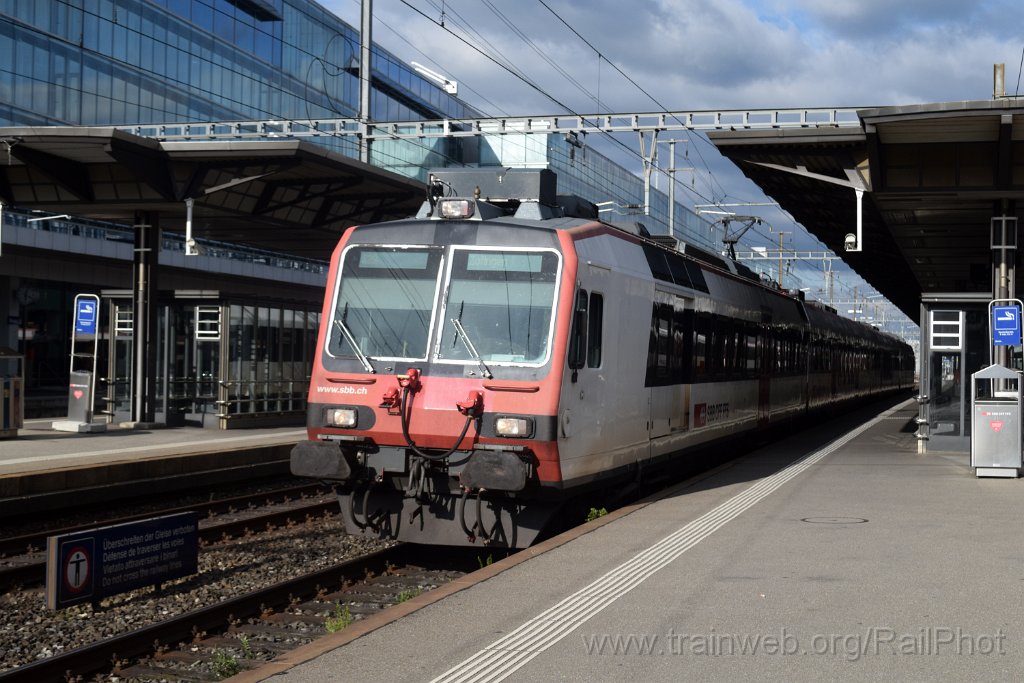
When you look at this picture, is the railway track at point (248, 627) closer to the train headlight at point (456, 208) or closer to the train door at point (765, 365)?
the train headlight at point (456, 208)

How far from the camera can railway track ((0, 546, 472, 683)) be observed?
7.51 m

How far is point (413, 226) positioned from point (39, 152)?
14.2 metres

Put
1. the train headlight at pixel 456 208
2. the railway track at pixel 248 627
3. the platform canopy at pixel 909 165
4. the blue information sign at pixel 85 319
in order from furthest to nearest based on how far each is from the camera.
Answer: the blue information sign at pixel 85 319 < the platform canopy at pixel 909 165 < the train headlight at pixel 456 208 < the railway track at pixel 248 627

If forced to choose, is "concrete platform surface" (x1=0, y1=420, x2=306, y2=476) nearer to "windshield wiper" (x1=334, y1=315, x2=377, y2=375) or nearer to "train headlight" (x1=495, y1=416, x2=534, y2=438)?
"windshield wiper" (x1=334, y1=315, x2=377, y2=375)

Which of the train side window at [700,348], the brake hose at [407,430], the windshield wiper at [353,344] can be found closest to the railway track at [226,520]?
the windshield wiper at [353,344]

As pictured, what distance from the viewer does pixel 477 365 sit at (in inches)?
415

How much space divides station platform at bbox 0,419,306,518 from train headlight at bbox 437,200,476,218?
6735mm

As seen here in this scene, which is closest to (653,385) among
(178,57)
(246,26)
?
(178,57)

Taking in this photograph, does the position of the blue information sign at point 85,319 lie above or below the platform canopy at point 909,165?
below

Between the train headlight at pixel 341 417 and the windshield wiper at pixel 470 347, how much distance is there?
1209 millimetres

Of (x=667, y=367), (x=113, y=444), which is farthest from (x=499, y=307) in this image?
(x=113, y=444)

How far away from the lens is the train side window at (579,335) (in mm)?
10641

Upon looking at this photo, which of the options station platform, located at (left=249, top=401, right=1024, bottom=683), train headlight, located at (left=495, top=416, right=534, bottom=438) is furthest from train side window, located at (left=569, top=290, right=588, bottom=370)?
station platform, located at (left=249, top=401, right=1024, bottom=683)

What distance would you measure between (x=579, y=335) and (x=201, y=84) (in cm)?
4803
